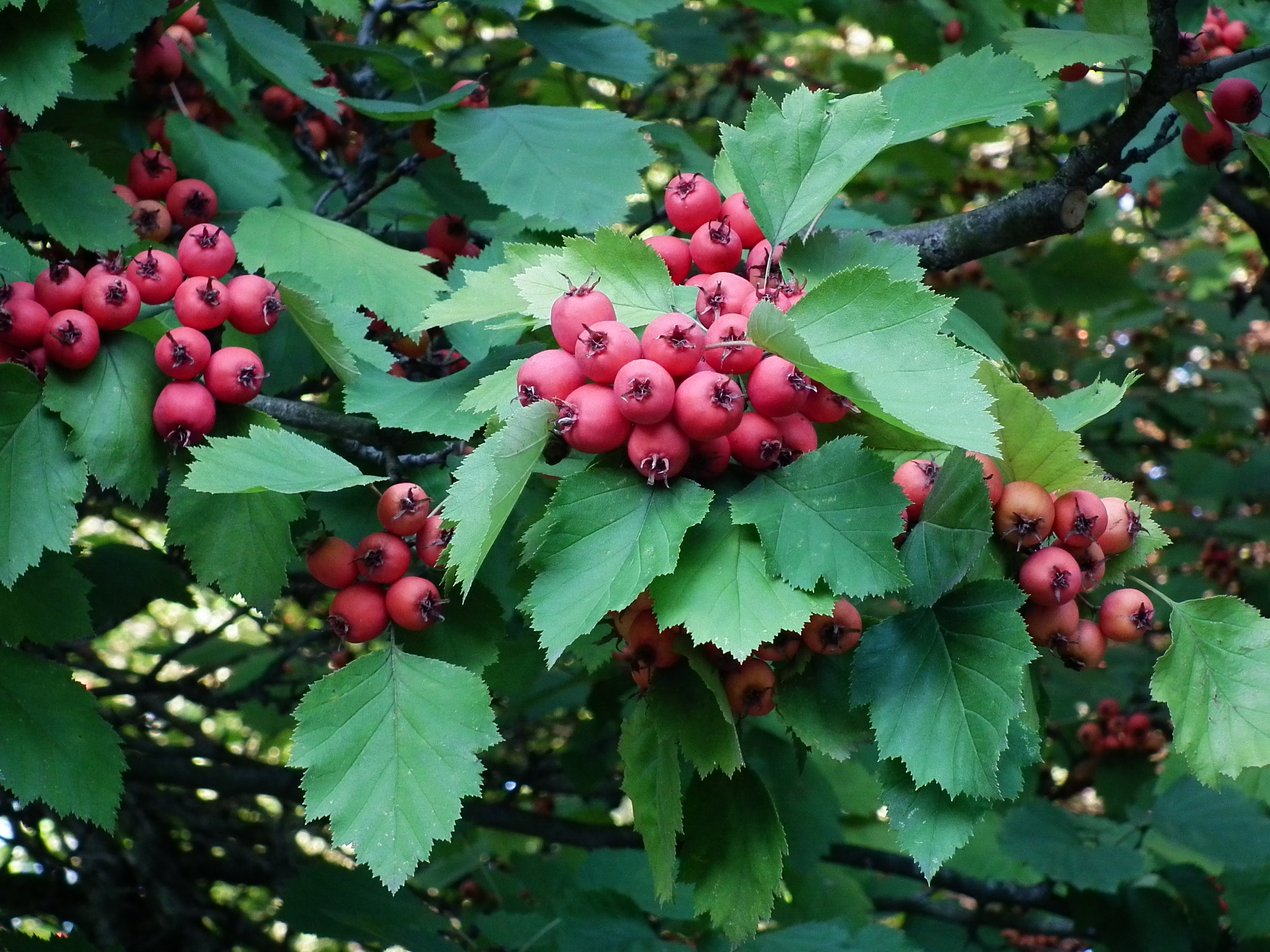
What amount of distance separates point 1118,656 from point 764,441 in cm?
412

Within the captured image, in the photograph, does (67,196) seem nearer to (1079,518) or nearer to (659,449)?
(659,449)

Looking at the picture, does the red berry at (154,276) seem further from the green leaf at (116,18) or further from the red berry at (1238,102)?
the red berry at (1238,102)

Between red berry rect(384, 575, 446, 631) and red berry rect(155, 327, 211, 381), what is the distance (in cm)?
52

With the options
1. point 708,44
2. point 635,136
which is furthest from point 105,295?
point 708,44

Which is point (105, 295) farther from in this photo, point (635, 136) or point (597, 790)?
point (597, 790)

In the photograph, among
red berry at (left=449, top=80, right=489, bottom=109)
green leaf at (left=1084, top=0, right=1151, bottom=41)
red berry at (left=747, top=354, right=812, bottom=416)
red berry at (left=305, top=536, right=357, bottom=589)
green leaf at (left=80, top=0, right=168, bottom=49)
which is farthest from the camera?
red berry at (left=449, top=80, right=489, bottom=109)

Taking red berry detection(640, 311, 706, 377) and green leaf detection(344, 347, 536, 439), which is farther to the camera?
green leaf detection(344, 347, 536, 439)

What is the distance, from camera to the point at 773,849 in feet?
6.22

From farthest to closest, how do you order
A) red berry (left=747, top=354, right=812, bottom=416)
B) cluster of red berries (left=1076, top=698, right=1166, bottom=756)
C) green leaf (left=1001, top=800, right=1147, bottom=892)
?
cluster of red berries (left=1076, top=698, right=1166, bottom=756) → green leaf (left=1001, top=800, right=1147, bottom=892) → red berry (left=747, top=354, right=812, bottom=416)

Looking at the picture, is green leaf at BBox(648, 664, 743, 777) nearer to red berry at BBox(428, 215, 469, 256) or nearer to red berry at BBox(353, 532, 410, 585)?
red berry at BBox(353, 532, 410, 585)

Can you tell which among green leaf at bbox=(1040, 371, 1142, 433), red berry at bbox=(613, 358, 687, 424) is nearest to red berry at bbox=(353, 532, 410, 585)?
red berry at bbox=(613, 358, 687, 424)

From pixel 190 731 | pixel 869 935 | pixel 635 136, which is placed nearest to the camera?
pixel 635 136

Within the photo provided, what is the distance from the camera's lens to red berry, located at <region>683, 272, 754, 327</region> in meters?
1.64

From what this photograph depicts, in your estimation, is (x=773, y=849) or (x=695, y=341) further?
(x=773, y=849)
